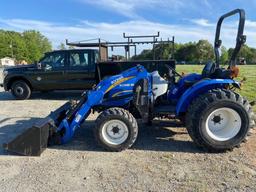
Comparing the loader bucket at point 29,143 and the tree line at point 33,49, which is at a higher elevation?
the tree line at point 33,49

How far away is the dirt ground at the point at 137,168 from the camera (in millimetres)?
3996

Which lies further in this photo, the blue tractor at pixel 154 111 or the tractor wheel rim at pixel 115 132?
the tractor wheel rim at pixel 115 132

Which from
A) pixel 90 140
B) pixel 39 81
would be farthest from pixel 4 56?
pixel 90 140

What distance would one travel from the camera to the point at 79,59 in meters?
11.1

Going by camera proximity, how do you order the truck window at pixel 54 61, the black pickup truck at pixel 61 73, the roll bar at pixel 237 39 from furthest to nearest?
the truck window at pixel 54 61 → the black pickup truck at pixel 61 73 → the roll bar at pixel 237 39

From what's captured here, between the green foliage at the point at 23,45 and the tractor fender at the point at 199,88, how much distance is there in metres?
84.4

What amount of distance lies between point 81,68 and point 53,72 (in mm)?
1048

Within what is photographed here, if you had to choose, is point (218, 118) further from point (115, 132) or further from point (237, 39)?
point (115, 132)

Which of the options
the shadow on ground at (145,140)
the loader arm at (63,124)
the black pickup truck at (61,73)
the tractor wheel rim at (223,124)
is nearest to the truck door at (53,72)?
the black pickup truck at (61,73)

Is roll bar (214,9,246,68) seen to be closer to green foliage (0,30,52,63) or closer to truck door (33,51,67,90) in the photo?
truck door (33,51,67,90)

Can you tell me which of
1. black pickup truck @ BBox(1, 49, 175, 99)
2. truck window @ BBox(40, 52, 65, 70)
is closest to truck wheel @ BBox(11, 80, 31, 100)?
black pickup truck @ BBox(1, 49, 175, 99)

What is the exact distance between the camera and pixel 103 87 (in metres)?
5.57

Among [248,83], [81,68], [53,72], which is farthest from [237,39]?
[248,83]

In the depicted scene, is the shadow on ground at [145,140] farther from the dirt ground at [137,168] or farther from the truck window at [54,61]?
the truck window at [54,61]
